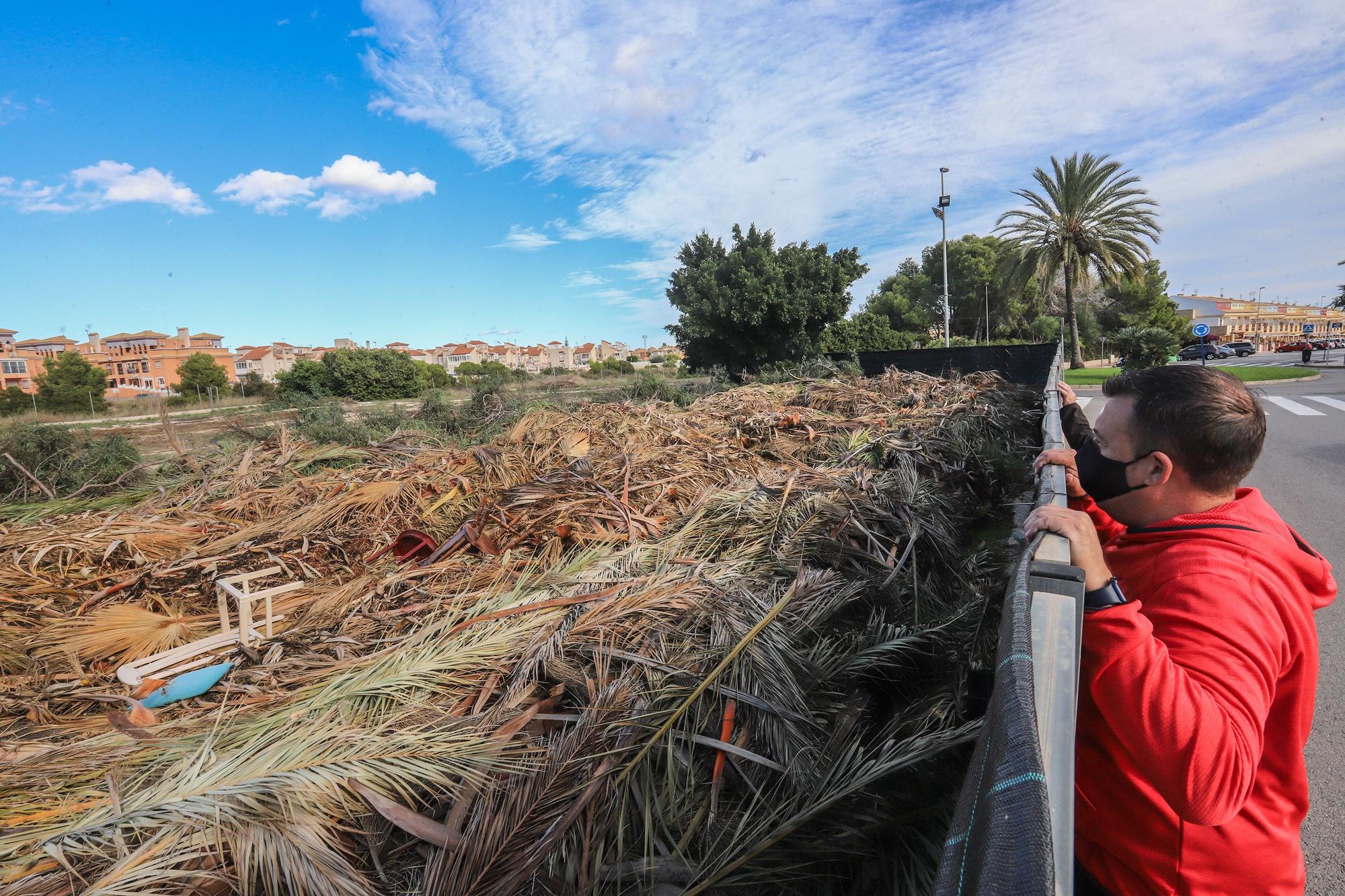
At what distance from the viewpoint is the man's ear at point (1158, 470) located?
1242mm

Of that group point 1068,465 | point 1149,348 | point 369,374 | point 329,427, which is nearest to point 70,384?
point 369,374

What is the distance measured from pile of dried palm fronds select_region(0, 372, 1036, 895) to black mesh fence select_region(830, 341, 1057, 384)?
10059 mm

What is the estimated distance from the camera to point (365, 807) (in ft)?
5.59

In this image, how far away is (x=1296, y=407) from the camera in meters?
11.9

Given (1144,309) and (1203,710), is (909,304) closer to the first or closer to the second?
(1144,309)

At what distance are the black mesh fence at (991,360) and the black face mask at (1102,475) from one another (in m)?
11.9

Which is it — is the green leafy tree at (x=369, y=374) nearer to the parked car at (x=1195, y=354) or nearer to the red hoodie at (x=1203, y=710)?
the red hoodie at (x=1203, y=710)

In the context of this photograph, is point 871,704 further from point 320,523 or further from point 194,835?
point 320,523

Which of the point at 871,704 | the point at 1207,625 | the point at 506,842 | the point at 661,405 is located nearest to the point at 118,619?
the point at 506,842

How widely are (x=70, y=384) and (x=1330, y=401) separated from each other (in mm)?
45595

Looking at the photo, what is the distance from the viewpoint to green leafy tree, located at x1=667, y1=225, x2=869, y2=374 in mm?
19734

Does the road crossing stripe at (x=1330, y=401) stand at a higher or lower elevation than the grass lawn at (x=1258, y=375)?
lower

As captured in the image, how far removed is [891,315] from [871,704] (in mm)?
53030

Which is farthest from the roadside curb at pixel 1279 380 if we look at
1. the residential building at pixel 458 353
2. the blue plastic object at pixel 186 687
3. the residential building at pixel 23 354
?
the residential building at pixel 458 353
